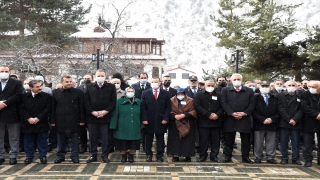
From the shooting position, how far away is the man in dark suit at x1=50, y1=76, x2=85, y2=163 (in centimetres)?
915

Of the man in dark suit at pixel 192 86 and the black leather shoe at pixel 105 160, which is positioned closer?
the black leather shoe at pixel 105 160

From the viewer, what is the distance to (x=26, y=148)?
9.13 metres

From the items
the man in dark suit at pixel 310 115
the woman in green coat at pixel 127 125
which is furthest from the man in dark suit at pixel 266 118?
the woman in green coat at pixel 127 125

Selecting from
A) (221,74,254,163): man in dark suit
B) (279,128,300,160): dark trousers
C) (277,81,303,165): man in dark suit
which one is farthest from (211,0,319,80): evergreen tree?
(221,74,254,163): man in dark suit

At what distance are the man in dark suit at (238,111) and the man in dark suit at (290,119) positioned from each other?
75 cm

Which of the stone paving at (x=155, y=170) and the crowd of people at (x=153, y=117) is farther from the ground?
the crowd of people at (x=153, y=117)

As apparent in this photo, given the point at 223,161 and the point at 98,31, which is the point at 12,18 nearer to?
the point at 223,161

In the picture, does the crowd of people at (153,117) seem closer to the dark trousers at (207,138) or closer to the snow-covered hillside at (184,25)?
the dark trousers at (207,138)

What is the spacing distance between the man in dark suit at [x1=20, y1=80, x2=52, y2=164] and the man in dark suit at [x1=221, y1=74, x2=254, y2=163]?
4144mm

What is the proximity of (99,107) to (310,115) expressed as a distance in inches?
190

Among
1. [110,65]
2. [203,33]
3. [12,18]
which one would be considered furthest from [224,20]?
[203,33]

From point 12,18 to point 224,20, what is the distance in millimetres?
13996

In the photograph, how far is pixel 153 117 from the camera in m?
9.52

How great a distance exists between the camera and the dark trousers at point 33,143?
9.09 metres
